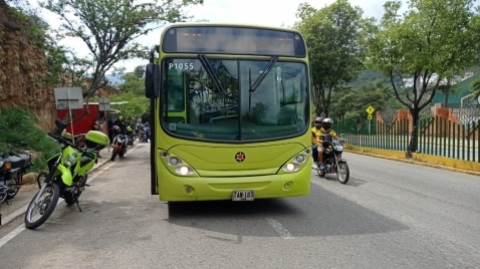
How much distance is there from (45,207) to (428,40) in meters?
14.8

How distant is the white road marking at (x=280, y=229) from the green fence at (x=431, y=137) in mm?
10174

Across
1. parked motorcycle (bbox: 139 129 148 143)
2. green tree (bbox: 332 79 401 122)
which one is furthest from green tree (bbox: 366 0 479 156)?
green tree (bbox: 332 79 401 122)

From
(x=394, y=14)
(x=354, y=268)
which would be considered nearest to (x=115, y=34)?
(x=394, y=14)

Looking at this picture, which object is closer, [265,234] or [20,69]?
[265,234]

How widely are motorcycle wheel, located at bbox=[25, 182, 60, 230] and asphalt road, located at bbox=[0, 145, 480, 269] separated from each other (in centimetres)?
12

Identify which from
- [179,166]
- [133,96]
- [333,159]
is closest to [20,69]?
[333,159]

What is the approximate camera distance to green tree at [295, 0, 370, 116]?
94.3 feet

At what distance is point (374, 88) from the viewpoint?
2050 inches

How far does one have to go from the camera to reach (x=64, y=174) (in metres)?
7.41

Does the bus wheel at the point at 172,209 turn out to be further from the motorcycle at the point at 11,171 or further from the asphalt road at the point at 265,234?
the motorcycle at the point at 11,171

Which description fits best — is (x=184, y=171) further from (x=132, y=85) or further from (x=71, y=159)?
(x=132, y=85)

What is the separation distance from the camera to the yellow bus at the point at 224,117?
7184mm

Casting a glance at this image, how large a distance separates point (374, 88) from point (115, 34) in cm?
3782

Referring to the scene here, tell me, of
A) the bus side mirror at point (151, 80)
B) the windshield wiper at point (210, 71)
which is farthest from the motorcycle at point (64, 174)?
the windshield wiper at point (210, 71)
